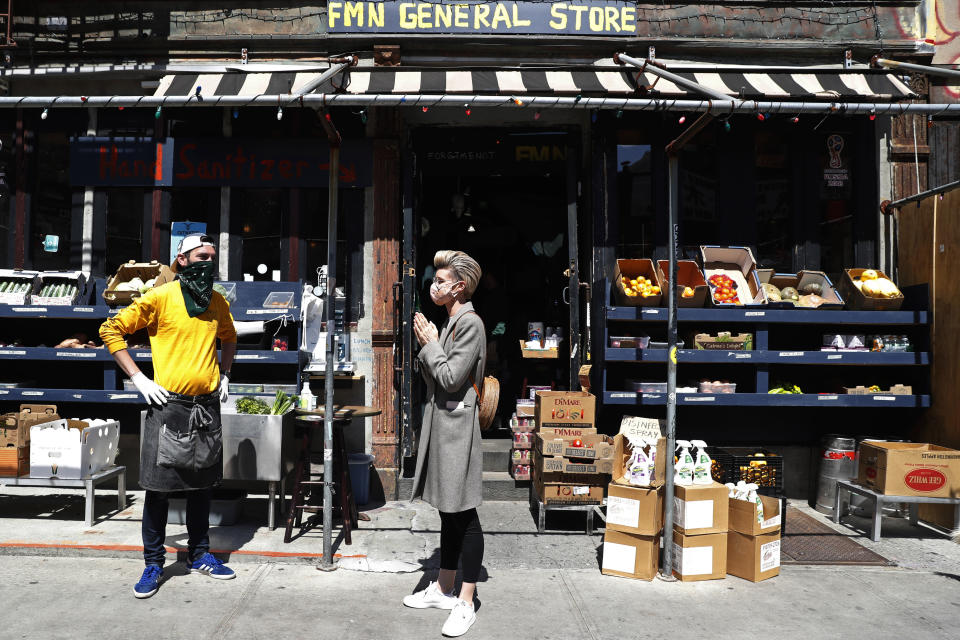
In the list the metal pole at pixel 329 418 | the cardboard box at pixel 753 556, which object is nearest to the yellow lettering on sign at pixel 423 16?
the metal pole at pixel 329 418

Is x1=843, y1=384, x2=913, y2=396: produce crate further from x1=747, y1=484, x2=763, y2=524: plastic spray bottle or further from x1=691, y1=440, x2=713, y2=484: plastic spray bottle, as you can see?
x1=691, y1=440, x2=713, y2=484: plastic spray bottle

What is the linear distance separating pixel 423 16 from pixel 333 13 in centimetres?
102

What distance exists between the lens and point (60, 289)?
25.2ft

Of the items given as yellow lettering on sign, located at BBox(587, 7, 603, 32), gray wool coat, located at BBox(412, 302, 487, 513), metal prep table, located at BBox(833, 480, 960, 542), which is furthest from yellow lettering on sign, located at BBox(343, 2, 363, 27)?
metal prep table, located at BBox(833, 480, 960, 542)

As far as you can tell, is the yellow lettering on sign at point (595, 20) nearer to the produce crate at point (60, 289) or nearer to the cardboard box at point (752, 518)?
the cardboard box at point (752, 518)

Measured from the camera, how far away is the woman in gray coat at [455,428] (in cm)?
443

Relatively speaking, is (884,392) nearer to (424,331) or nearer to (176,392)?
(424,331)

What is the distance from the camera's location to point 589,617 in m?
4.72

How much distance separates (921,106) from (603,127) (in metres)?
3.46

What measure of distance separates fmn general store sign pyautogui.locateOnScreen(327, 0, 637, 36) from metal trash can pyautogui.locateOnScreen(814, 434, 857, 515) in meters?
5.06

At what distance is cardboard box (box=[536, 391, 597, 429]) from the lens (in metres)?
7.05

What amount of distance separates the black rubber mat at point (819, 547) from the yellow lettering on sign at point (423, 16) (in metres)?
6.47

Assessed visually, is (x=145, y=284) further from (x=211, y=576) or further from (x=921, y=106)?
(x=921, y=106)

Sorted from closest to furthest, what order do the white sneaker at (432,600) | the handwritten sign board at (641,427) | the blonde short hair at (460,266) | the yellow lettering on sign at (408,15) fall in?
the blonde short hair at (460,266) → the white sneaker at (432,600) → the handwritten sign board at (641,427) → the yellow lettering on sign at (408,15)
